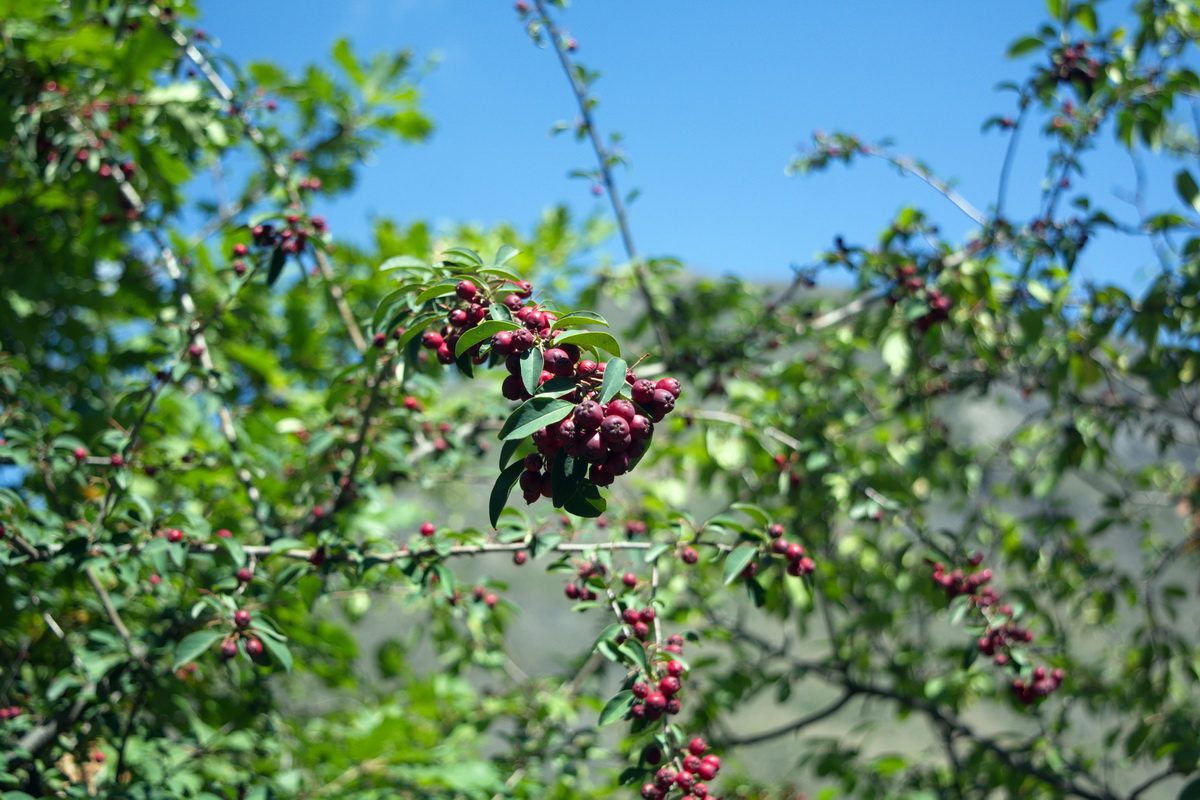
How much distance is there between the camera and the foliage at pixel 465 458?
1.64 meters

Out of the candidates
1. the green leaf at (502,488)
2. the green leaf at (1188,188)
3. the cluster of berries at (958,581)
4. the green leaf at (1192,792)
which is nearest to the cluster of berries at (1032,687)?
the cluster of berries at (958,581)

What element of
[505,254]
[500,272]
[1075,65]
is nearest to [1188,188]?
[1075,65]

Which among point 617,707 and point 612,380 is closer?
point 612,380

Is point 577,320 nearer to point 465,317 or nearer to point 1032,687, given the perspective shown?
point 465,317

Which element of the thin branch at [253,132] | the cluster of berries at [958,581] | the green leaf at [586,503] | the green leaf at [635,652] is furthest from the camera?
the thin branch at [253,132]

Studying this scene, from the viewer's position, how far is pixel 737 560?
60.6 inches

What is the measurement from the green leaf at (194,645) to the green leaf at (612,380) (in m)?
1.00

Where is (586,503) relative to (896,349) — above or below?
below

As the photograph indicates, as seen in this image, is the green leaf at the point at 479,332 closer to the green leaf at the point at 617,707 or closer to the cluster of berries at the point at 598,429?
the cluster of berries at the point at 598,429

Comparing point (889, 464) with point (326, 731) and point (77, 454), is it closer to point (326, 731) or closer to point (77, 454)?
point (326, 731)

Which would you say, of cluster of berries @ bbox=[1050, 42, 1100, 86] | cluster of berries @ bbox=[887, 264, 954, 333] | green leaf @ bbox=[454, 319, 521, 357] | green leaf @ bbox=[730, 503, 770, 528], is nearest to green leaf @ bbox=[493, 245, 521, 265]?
green leaf @ bbox=[454, 319, 521, 357]

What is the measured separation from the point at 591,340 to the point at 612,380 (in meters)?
0.10

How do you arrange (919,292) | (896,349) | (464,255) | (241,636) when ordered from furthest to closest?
1. (896,349)
2. (919,292)
3. (241,636)
4. (464,255)

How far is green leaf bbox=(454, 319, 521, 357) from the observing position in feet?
3.90
